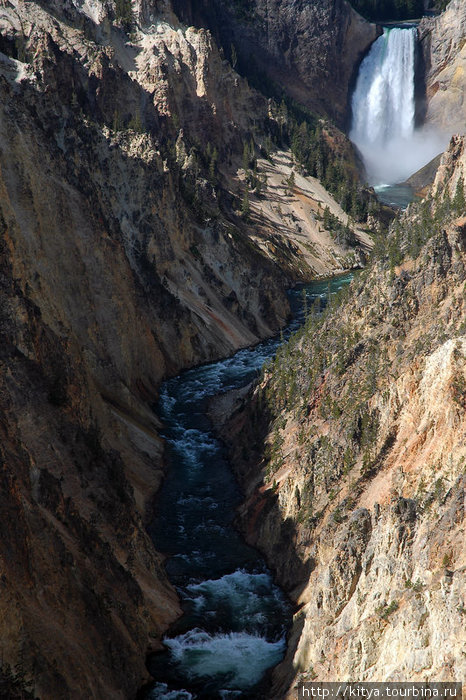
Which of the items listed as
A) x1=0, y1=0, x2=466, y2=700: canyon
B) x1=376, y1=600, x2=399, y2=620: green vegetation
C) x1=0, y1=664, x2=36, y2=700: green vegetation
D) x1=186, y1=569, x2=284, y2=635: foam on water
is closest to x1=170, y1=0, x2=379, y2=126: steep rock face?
x1=0, y1=0, x2=466, y2=700: canyon

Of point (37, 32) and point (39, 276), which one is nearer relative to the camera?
point (39, 276)

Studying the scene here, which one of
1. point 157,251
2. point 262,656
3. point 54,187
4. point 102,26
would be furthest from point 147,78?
point 262,656

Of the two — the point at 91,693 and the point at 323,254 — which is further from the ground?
the point at 323,254

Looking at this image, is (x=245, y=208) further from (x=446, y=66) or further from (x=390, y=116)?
(x=446, y=66)

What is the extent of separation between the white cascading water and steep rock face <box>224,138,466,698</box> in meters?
126

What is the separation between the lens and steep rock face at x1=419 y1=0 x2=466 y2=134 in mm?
176500

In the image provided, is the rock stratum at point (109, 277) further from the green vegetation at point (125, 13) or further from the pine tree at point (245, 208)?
the green vegetation at point (125, 13)

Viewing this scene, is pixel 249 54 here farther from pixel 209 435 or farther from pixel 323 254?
pixel 209 435

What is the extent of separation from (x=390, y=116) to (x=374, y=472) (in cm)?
16177

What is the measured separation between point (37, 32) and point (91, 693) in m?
79.6

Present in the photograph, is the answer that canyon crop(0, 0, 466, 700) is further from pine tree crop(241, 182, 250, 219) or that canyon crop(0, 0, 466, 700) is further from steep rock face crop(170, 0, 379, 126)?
steep rock face crop(170, 0, 379, 126)

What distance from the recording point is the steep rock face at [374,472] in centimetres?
2334

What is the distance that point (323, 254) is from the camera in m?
119

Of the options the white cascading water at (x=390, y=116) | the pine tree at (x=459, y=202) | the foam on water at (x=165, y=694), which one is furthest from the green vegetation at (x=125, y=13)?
the foam on water at (x=165, y=694)
